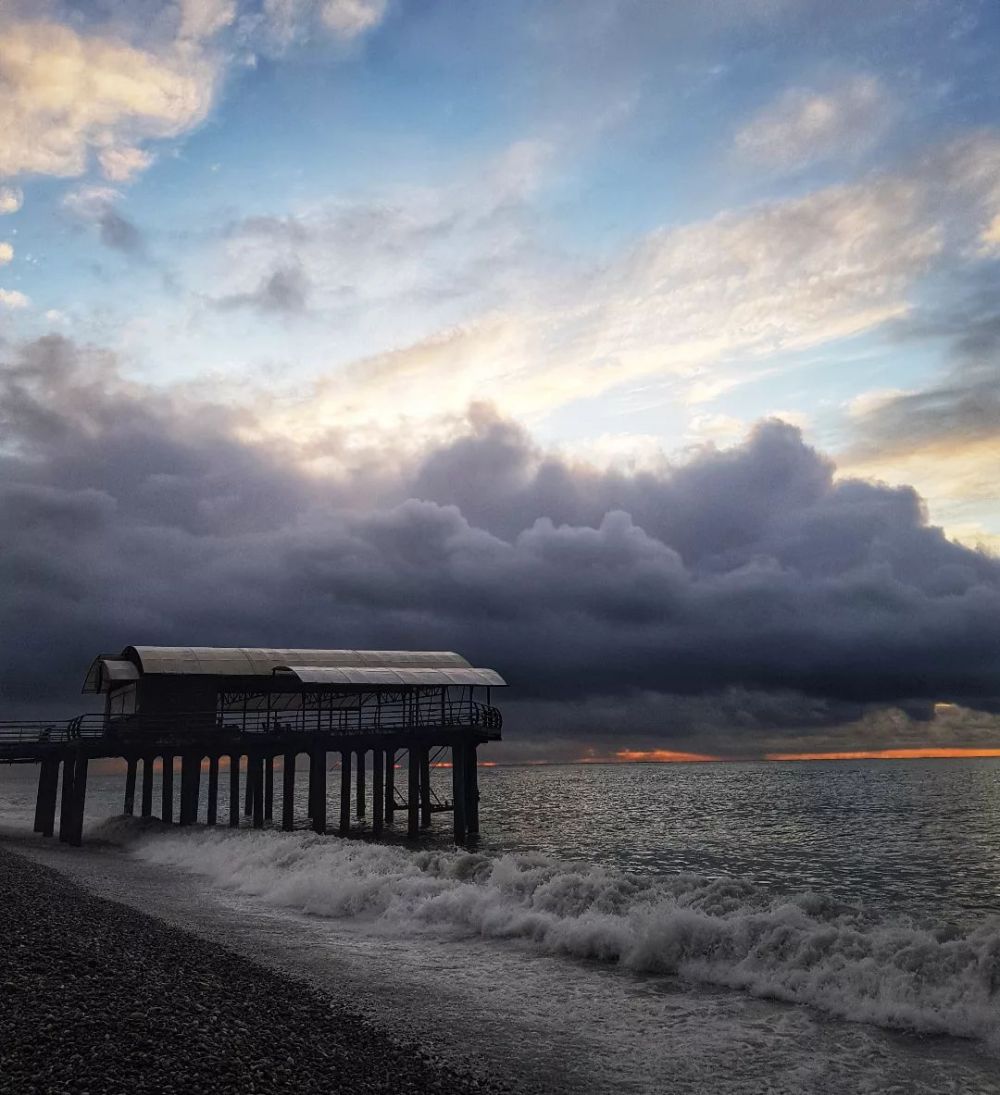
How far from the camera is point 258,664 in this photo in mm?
45375

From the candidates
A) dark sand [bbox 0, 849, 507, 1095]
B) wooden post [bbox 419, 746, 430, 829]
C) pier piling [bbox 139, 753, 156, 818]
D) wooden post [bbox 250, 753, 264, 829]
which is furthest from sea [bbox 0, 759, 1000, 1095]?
pier piling [bbox 139, 753, 156, 818]

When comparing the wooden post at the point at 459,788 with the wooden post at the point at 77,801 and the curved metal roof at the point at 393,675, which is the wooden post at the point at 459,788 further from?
the wooden post at the point at 77,801

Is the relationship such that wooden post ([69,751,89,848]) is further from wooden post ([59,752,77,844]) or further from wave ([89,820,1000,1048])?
wave ([89,820,1000,1048])

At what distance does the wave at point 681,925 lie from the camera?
1561 cm

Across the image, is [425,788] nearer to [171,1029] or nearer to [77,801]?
[77,801]

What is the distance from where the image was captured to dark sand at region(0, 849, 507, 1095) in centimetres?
966

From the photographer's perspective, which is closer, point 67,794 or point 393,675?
point 67,794

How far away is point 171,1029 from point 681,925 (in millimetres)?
11660

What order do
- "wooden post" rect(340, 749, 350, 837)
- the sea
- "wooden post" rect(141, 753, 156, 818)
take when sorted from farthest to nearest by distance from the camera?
"wooden post" rect(141, 753, 156, 818)
"wooden post" rect(340, 749, 350, 837)
the sea

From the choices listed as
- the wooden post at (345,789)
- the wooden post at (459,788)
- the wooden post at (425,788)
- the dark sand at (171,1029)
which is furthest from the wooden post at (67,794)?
the dark sand at (171,1029)

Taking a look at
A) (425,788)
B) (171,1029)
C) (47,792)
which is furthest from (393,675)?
(171,1029)

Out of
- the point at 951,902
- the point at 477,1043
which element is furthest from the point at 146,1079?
the point at 951,902

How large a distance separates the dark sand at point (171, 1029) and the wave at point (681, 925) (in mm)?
7725

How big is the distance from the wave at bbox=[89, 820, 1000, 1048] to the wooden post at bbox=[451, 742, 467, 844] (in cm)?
1395
